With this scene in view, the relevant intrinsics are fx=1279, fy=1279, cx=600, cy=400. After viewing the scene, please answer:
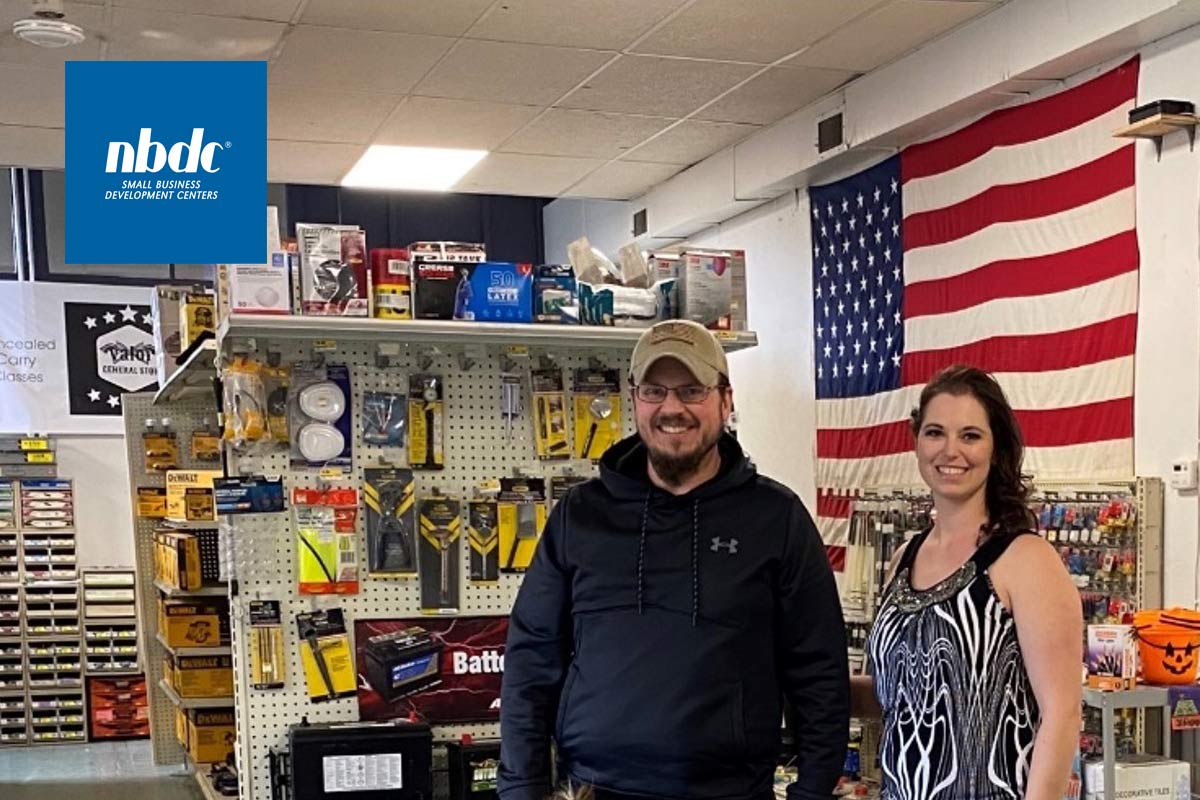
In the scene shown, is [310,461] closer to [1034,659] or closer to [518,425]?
[518,425]

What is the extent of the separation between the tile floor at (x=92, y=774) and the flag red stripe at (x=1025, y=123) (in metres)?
4.89

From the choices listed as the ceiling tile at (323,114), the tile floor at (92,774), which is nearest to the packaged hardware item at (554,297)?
the ceiling tile at (323,114)

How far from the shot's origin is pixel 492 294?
11.3 ft

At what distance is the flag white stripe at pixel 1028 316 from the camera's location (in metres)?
4.74

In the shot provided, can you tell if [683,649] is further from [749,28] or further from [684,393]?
[749,28]

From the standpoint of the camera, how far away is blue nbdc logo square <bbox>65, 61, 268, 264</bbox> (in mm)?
4375

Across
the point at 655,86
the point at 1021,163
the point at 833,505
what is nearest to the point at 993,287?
the point at 1021,163

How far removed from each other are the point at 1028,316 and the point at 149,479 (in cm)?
495

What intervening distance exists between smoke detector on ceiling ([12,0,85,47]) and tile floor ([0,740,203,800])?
3.91 meters

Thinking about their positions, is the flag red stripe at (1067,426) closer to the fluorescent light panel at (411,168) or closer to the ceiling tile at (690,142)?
the ceiling tile at (690,142)

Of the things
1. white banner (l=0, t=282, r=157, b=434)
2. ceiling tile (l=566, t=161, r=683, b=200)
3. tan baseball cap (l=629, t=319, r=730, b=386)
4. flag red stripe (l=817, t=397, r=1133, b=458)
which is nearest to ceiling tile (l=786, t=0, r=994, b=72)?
flag red stripe (l=817, t=397, r=1133, b=458)

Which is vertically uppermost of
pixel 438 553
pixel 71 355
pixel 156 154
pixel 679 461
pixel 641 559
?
pixel 156 154

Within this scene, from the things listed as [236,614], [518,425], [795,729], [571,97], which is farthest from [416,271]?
[571,97]

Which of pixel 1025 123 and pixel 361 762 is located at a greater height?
pixel 1025 123
